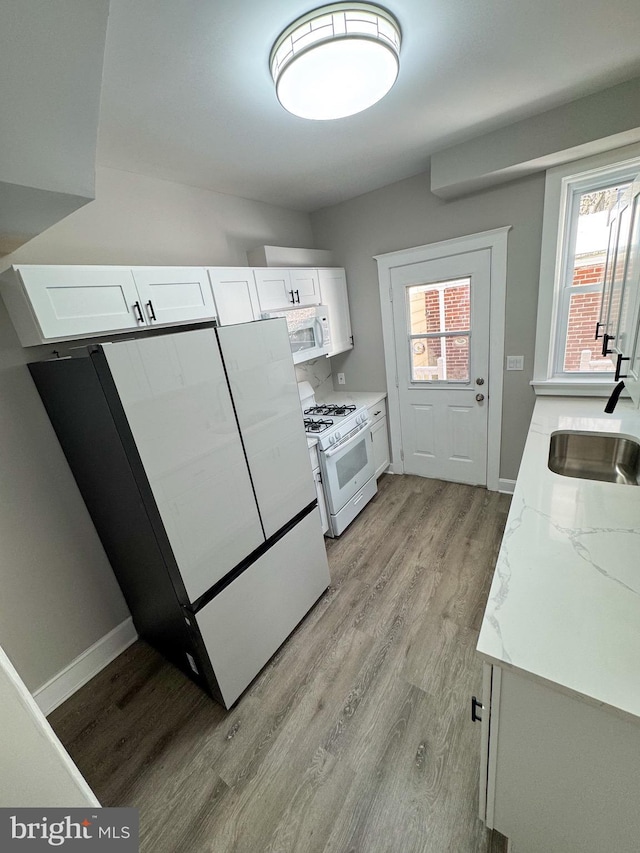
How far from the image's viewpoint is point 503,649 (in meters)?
0.81

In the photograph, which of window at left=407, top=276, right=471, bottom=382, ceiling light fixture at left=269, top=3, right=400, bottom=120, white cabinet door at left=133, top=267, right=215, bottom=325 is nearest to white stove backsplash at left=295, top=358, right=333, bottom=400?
window at left=407, top=276, right=471, bottom=382

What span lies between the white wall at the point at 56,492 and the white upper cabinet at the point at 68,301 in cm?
22

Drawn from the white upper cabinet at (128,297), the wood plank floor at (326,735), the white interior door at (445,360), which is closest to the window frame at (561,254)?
the white interior door at (445,360)

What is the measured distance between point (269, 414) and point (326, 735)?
147cm

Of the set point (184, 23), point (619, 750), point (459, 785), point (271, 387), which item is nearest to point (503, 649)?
point (619, 750)

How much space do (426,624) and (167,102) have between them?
2831 millimetres

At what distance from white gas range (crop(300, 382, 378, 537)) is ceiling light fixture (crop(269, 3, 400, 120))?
174 cm

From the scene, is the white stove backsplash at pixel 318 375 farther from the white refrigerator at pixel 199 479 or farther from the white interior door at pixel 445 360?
the white refrigerator at pixel 199 479

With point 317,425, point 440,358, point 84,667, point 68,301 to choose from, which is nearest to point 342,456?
point 317,425

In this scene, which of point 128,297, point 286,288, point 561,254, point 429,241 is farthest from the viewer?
point 429,241

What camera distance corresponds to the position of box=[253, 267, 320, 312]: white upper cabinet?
233 cm

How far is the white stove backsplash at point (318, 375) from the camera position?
321 cm

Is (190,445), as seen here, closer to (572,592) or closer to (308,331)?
(572,592)

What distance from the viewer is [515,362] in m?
2.64
